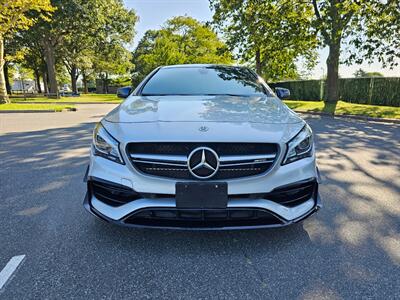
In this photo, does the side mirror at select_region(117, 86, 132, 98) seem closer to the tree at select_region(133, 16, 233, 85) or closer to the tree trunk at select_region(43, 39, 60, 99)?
the tree trunk at select_region(43, 39, 60, 99)

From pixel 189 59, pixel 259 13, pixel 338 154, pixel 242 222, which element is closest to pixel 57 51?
pixel 189 59

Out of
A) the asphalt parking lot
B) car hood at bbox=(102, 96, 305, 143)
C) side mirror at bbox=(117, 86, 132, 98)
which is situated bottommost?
the asphalt parking lot

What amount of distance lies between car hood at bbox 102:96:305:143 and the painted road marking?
1096mm

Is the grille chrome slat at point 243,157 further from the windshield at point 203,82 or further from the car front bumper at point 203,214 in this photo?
the windshield at point 203,82

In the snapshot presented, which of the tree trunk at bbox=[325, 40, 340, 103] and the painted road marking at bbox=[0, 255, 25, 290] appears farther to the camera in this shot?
the tree trunk at bbox=[325, 40, 340, 103]

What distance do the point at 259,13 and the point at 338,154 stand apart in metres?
12.7

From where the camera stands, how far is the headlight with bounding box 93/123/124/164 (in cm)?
215

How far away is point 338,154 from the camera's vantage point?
17.6 feet

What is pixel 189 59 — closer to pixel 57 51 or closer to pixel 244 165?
pixel 57 51

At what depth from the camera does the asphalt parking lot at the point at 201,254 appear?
1.84m

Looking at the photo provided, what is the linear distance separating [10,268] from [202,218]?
52.3 inches

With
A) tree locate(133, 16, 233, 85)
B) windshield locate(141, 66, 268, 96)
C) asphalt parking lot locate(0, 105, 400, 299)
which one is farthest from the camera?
tree locate(133, 16, 233, 85)

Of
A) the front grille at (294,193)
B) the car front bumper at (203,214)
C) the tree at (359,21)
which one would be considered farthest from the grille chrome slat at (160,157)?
the tree at (359,21)

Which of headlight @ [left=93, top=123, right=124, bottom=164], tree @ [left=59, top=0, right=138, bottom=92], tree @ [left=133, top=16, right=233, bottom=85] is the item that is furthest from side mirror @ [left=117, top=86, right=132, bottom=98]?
tree @ [left=133, top=16, right=233, bottom=85]
